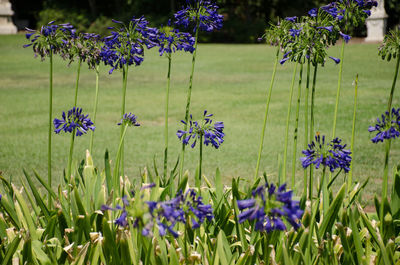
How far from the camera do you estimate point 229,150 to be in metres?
7.05

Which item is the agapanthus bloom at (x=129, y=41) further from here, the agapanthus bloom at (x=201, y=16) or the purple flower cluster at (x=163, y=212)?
the purple flower cluster at (x=163, y=212)

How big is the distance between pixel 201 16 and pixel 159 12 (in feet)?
116

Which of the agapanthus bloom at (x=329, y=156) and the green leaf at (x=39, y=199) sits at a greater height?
the agapanthus bloom at (x=329, y=156)

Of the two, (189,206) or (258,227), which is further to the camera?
(189,206)

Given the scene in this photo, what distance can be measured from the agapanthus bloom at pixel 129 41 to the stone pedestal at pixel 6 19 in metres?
32.1

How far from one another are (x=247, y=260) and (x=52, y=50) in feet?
5.46

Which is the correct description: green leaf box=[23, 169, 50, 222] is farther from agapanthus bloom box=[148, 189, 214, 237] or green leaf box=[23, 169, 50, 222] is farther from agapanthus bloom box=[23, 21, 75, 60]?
agapanthus bloom box=[148, 189, 214, 237]

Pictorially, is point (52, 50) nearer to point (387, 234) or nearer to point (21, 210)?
point (21, 210)

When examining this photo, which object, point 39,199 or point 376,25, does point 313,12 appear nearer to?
point 39,199

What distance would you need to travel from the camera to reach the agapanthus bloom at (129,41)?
2.77m

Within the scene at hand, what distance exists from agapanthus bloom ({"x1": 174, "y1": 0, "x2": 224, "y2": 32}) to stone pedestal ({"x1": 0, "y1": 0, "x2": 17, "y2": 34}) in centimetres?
3203

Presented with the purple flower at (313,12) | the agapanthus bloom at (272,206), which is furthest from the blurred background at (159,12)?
the agapanthus bloom at (272,206)

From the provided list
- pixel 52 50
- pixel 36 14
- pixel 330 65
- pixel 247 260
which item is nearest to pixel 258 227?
pixel 247 260

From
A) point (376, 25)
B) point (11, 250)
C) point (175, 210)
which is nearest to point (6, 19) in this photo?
point (376, 25)
